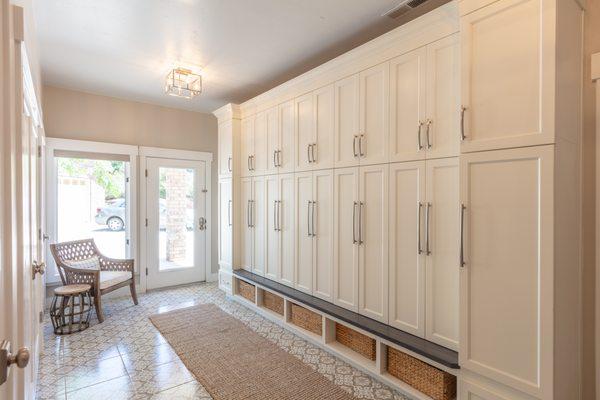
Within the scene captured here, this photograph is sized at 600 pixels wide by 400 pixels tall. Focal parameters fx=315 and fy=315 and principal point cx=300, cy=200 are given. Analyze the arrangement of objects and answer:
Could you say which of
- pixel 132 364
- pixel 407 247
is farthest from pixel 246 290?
pixel 407 247

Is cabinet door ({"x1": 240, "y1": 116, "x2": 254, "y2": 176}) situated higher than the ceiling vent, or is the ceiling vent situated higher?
the ceiling vent

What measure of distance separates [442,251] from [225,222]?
3104mm

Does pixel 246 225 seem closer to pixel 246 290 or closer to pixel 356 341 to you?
pixel 246 290

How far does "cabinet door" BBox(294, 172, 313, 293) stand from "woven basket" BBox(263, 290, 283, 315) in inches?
15.6

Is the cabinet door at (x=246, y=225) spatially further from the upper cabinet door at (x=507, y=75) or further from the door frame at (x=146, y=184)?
the upper cabinet door at (x=507, y=75)

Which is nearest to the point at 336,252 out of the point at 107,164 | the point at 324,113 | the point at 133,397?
the point at 324,113

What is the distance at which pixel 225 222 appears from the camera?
14.7 ft

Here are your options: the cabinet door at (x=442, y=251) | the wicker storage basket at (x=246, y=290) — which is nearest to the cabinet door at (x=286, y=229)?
the wicker storage basket at (x=246, y=290)

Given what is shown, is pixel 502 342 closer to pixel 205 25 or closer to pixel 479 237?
pixel 479 237

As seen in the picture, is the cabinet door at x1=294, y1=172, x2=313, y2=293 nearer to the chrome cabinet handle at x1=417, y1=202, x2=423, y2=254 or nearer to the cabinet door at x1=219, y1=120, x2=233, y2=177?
the chrome cabinet handle at x1=417, y1=202, x2=423, y2=254

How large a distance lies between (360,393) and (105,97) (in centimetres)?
484

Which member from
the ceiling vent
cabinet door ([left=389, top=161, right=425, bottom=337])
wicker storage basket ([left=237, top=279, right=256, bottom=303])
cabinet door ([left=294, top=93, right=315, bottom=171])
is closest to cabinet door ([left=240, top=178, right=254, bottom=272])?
wicker storage basket ([left=237, top=279, right=256, bottom=303])

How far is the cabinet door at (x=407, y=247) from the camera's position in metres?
2.26

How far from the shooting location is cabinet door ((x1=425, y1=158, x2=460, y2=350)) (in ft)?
6.84
